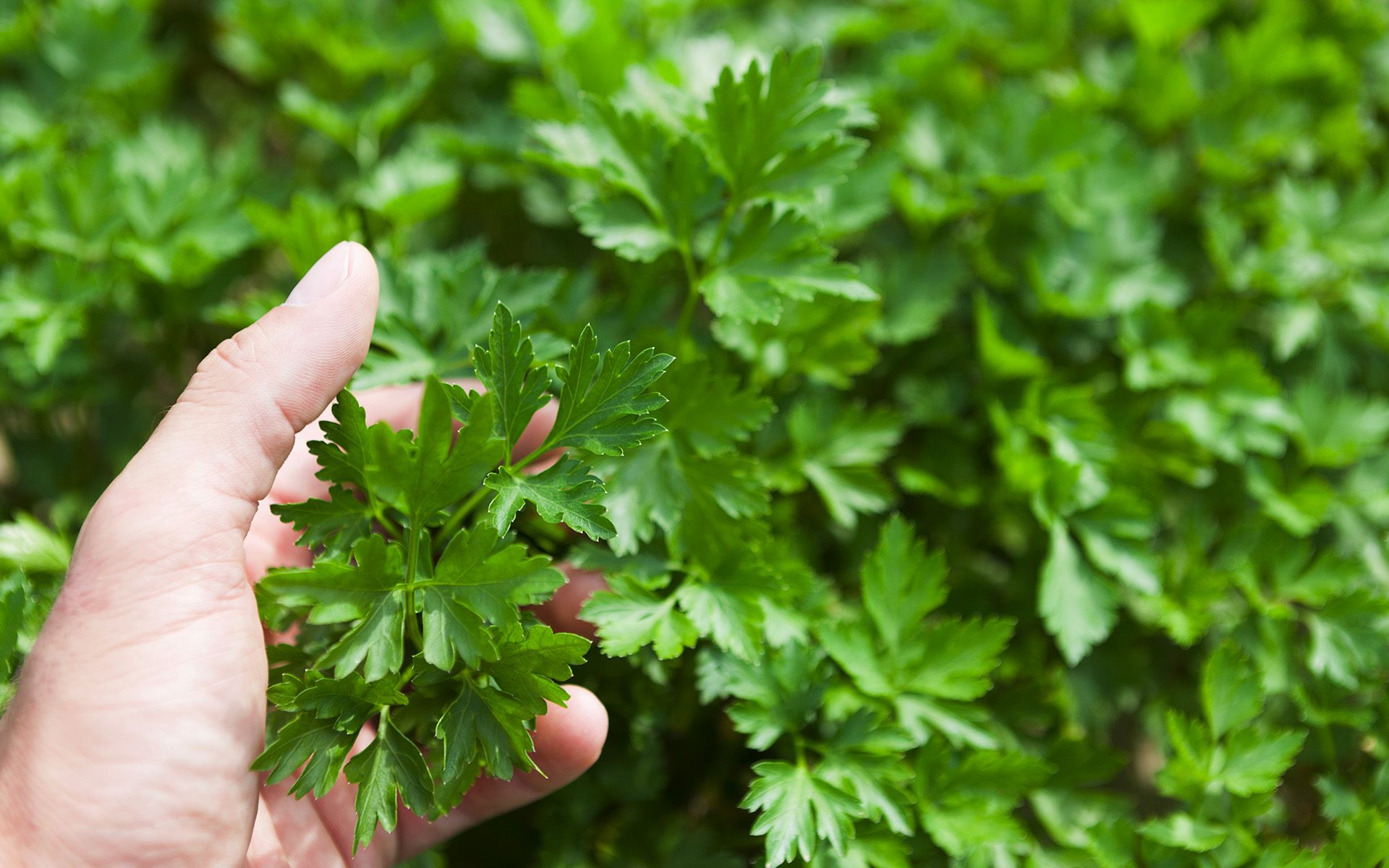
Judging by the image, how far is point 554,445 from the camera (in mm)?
1063

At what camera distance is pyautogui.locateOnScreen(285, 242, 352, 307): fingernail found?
3.56 feet

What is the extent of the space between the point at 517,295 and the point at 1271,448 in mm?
1220

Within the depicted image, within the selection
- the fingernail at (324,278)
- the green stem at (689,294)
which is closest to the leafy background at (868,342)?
the green stem at (689,294)

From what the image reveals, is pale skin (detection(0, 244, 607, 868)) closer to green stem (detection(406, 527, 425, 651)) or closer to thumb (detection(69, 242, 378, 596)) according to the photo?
thumb (detection(69, 242, 378, 596))

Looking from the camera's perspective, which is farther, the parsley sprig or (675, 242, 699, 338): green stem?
(675, 242, 699, 338): green stem

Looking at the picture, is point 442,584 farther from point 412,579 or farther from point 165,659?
point 165,659

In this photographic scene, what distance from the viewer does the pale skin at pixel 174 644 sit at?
967 mm

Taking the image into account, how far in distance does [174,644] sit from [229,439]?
23 cm

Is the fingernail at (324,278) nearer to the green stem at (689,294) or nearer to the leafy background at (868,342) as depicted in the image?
the leafy background at (868,342)

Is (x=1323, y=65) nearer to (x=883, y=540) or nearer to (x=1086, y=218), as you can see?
(x=1086, y=218)

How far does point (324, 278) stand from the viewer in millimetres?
1095

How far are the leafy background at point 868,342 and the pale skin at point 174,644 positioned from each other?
0.17 meters

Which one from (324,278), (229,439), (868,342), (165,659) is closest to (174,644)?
(165,659)

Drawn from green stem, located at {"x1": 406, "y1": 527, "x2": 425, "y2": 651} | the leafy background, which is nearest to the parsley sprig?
green stem, located at {"x1": 406, "y1": 527, "x2": 425, "y2": 651}
